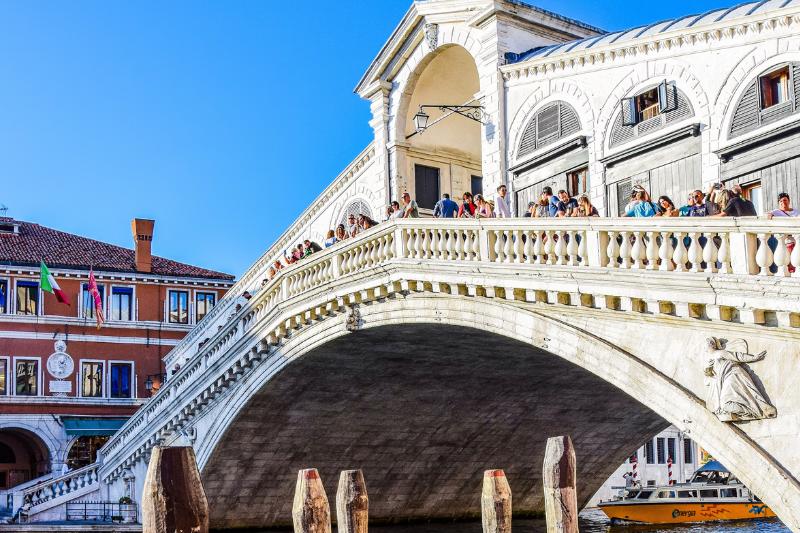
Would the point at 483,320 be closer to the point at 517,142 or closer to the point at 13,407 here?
the point at 517,142

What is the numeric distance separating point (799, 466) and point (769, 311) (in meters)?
1.40

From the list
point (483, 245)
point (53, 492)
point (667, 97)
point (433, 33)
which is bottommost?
point (53, 492)

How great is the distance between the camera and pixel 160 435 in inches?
Answer: 974

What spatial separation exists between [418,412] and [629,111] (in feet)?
34.2

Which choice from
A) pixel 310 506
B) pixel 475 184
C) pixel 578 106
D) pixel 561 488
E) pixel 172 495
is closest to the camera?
pixel 172 495

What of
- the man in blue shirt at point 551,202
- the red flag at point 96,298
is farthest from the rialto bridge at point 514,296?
the red flag at point 96,298

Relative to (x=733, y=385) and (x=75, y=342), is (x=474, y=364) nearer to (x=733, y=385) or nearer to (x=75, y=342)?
(x=733, y=385)

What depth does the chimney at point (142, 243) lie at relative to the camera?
33.9 metres


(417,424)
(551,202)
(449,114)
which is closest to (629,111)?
(551,202)

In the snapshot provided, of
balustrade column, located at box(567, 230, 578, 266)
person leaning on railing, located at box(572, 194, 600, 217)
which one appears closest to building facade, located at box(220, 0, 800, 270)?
person leaning on railing, located at box(572, 194, 600, 217)

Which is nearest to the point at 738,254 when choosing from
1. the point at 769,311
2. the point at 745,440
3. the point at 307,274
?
the point at 769,311

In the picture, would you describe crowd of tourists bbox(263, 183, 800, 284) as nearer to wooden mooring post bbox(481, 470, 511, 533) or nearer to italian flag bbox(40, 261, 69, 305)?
wooden mooring post bbox(481, 470, 511, 533)

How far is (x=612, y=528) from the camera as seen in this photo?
1125 inches

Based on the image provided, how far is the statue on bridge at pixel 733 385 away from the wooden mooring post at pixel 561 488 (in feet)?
5.02
